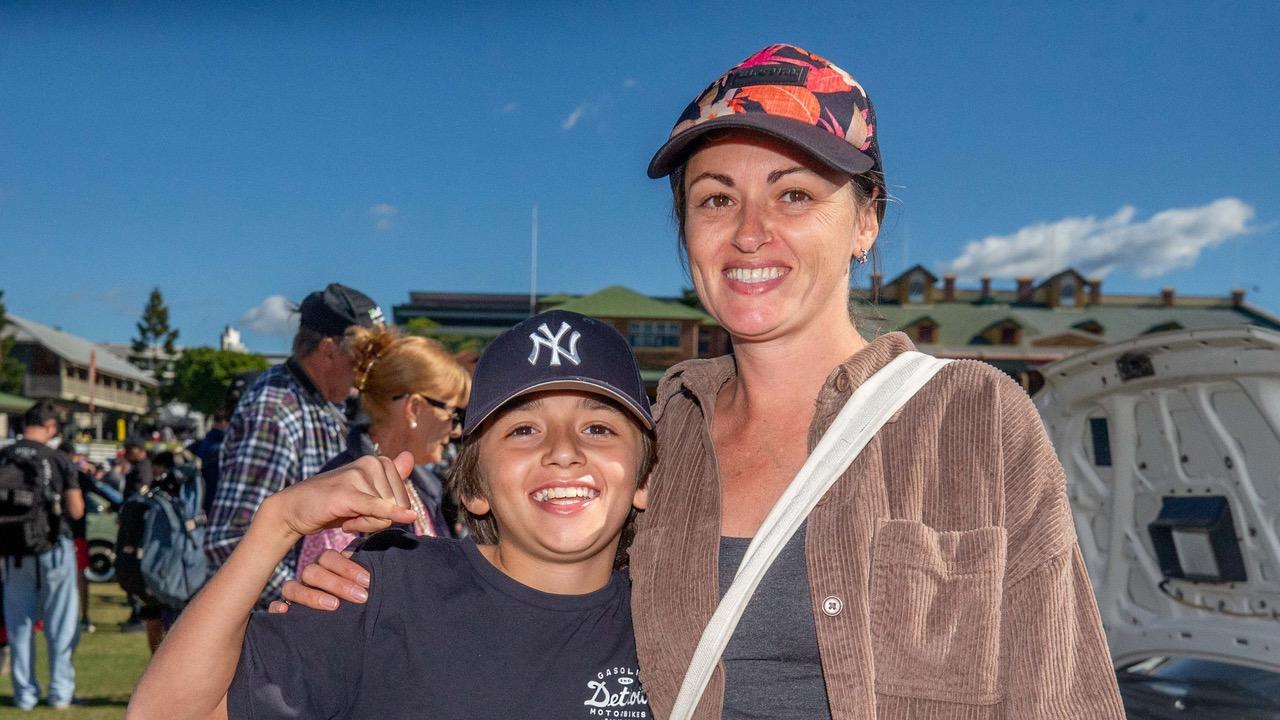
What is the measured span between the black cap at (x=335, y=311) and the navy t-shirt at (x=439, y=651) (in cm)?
275

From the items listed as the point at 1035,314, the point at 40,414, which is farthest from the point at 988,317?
the point at 40,414

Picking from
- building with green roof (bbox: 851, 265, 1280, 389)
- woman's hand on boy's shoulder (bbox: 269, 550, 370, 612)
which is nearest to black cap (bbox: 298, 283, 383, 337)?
woman's hand on boy's shoulder (bbox: 269, 550, 370, 612)

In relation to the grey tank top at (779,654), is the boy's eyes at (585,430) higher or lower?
higher

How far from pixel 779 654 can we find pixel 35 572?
8106mm

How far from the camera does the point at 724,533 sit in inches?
83.5

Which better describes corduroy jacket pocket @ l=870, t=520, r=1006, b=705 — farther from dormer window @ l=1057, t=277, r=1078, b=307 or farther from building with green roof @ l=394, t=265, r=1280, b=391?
dormer window @ l=1057, t=277, r=1078, b=307

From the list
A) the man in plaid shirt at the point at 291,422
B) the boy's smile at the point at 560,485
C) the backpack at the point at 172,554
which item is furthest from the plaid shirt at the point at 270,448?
the boy's smile at the point at 560,485

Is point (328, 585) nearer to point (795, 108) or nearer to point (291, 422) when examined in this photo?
point (795, 108)

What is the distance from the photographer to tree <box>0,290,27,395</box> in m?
80.9

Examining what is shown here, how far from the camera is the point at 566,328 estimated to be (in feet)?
7.55

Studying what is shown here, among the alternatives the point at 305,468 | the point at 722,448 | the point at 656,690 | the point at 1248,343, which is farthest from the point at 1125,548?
the point at 305,468

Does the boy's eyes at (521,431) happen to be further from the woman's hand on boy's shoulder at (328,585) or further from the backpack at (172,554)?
the backpack at (172,554)

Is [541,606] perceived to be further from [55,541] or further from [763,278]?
[55,541]

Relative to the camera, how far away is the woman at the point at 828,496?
1732mm
